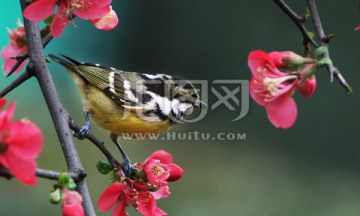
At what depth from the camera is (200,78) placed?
168 inches

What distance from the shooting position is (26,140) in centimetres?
81

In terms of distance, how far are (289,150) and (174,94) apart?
2.38 metres

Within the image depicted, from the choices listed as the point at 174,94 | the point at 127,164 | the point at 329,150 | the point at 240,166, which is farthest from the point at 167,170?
the point at 329,150

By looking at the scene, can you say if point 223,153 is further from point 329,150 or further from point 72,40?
point 72,40

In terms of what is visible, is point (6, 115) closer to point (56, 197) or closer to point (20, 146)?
point (20, 146)

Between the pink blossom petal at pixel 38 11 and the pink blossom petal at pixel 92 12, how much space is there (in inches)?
3.4

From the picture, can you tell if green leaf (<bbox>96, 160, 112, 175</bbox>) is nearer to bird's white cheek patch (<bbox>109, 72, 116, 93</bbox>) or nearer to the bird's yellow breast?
the bird's yellow breast

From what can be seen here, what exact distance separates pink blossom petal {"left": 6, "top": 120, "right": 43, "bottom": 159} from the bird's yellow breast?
1.03m

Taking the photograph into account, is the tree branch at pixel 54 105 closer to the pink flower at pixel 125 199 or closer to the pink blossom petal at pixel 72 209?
the pink blossom petal at pixel 72 209

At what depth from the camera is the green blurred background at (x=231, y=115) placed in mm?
3637

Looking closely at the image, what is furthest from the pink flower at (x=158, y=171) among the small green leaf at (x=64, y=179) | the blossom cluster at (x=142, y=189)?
the small green leaf at (x=64, y=179)

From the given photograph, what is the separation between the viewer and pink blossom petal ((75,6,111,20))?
4.06 ft

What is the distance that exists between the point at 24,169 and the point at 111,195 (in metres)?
0.45

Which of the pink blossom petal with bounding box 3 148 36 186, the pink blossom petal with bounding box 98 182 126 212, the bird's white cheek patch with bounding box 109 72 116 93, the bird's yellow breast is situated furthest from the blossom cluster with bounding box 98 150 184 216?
the bird's white cheek patch with bounding box 109 72 116 93
